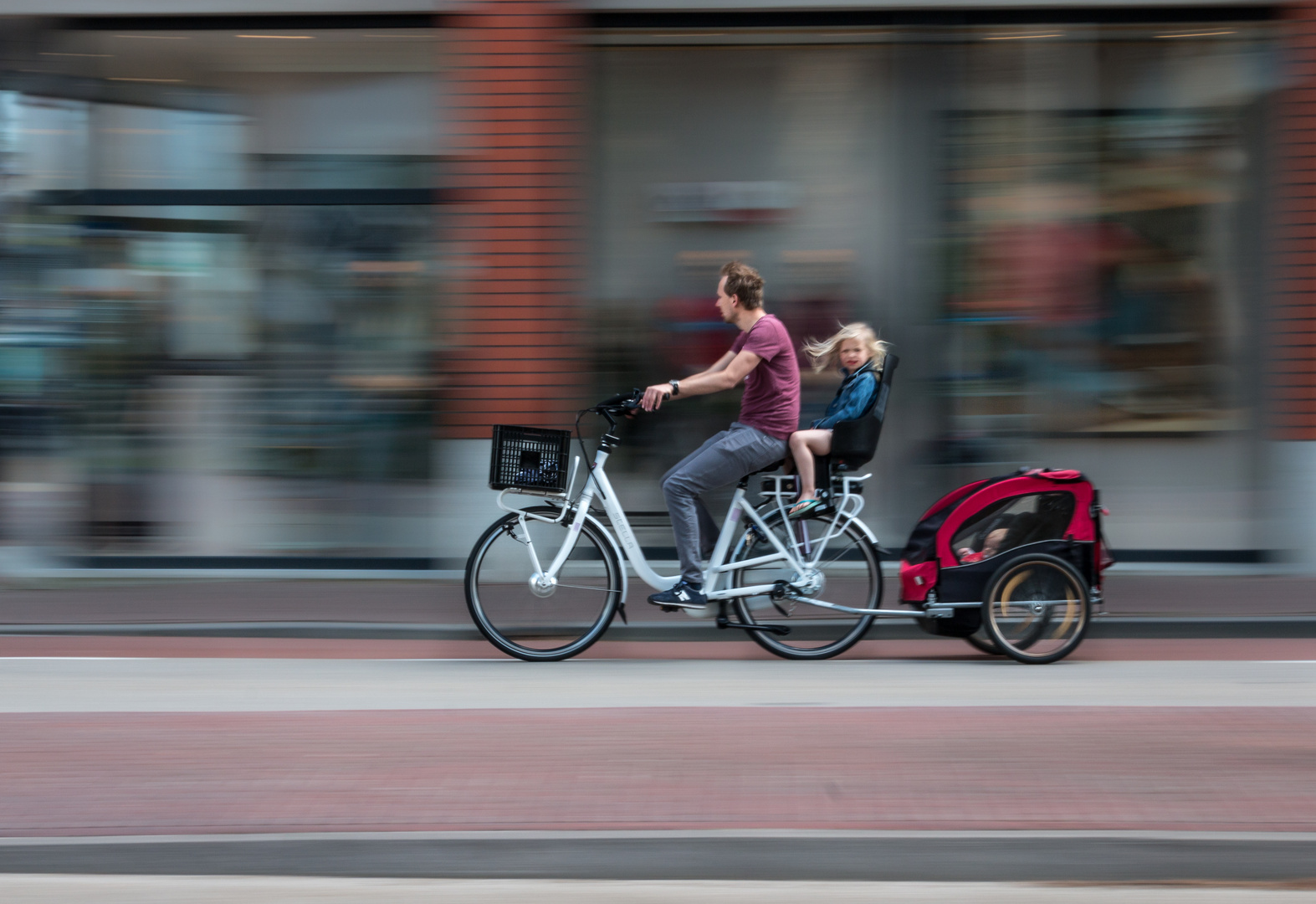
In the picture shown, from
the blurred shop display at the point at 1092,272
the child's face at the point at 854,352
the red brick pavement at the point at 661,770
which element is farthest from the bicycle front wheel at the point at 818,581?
the blurred shop display at the point at 1092,272

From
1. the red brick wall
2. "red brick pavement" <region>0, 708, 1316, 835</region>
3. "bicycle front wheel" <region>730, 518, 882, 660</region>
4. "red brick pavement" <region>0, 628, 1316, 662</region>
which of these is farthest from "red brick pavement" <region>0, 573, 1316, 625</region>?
"red brick pavement" <region>0, 708, 1316, 835</region>

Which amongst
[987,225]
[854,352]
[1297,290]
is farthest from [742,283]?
[1297,290]

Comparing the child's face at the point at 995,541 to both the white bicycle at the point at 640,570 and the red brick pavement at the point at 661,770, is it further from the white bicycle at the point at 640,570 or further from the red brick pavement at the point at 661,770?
the red brick pavement at the point at 661,770

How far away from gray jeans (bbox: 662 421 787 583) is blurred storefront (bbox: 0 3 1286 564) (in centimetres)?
272

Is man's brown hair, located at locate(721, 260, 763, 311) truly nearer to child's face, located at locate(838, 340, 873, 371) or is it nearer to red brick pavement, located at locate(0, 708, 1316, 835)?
child's face, located at locate(838, 340, 873, 371)

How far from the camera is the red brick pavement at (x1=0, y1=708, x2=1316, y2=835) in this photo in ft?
13.0

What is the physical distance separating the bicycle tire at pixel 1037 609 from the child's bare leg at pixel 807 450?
0.95 m

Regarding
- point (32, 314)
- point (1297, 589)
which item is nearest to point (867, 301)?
point (1297, 589)

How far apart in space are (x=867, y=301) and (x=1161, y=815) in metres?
5.79

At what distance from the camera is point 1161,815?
391cm

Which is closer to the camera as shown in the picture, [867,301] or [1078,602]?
[1078,602]

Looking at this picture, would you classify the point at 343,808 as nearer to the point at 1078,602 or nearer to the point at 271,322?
the point at 1078,602

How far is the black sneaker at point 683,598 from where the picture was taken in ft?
21.3

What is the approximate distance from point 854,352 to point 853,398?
0.75 ft
